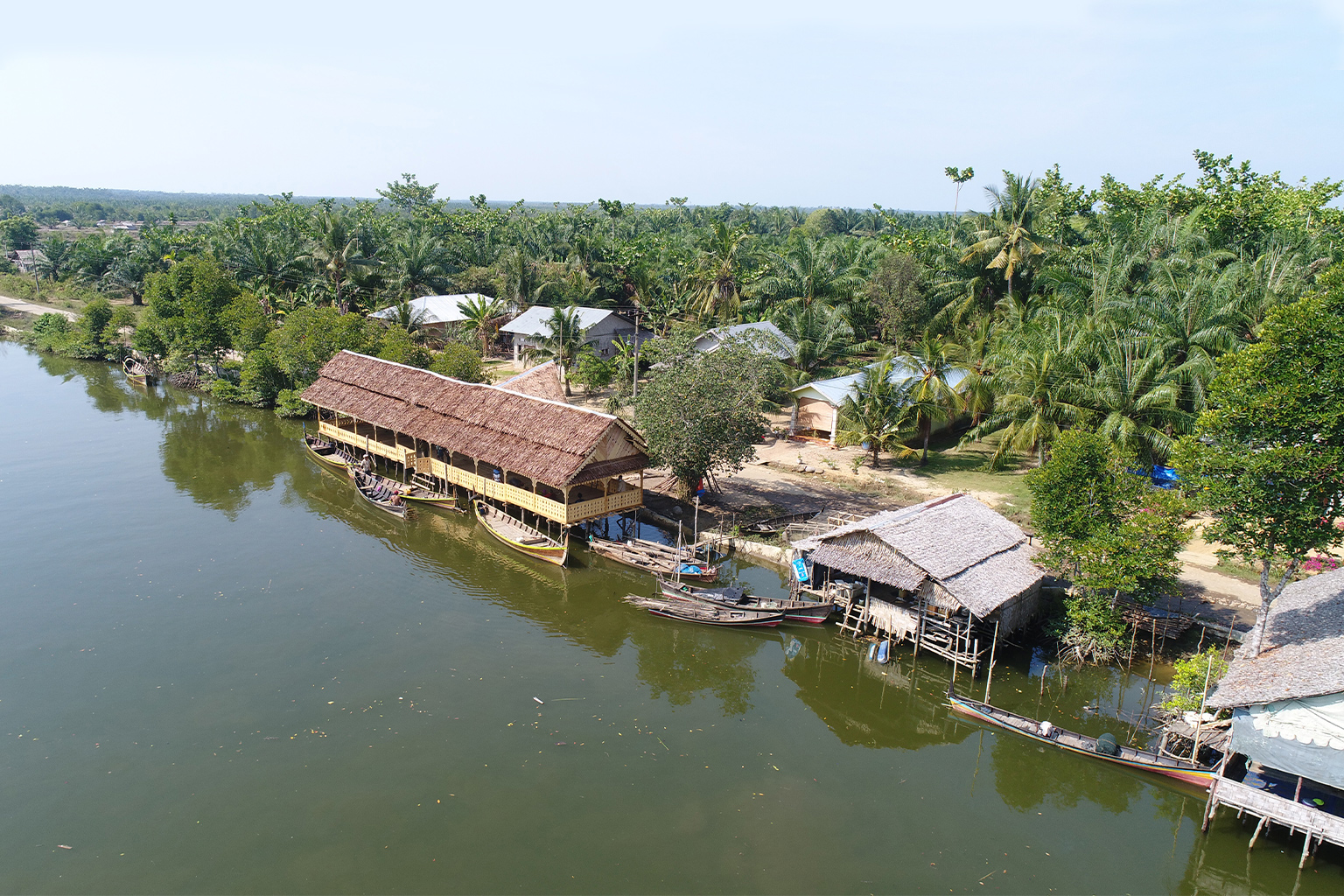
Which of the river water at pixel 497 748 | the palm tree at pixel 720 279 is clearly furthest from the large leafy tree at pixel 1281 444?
the palm tree at pixel 720 279

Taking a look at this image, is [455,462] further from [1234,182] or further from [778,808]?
[1234,182]

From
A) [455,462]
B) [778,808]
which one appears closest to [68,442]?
[455,462]

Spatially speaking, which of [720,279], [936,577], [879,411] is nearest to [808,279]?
[720,279]

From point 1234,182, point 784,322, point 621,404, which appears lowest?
point 621,404

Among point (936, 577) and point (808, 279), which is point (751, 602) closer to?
point (936, 577)

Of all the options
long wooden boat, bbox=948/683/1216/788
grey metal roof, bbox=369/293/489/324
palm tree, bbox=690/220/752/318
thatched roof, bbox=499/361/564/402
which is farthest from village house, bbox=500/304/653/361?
long wooden boat, bbox=948/683/1216/788

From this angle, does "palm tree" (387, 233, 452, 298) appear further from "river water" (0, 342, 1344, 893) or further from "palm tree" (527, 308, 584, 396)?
"river water" (0, 342, 1344, 893)
